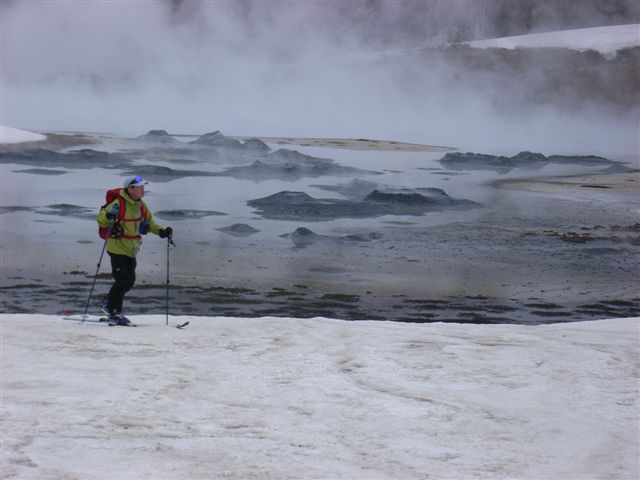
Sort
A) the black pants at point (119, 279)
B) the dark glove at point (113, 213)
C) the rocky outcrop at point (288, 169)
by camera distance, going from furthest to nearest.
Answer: the rocky outcrop at point (288, 169), the black pants at point (119, 279), the dark glove at point (113, 213)

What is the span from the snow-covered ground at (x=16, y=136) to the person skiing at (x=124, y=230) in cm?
1885

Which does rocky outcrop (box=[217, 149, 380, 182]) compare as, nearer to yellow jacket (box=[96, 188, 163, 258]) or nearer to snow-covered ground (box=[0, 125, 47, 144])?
snow-covered ground (box=[0, 125, 47, 144])

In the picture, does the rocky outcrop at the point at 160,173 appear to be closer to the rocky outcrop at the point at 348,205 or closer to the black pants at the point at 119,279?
the rocky outcrop at the point at 348,205

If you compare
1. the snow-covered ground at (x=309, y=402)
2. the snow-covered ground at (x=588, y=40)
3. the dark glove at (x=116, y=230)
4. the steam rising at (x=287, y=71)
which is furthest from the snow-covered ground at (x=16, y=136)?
the snow-covered ground at (x=588, y=40)

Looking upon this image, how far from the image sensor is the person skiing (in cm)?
711

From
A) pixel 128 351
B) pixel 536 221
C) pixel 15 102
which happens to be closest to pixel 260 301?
pixel 128 351

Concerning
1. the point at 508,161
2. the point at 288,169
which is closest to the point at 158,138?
the point at 288,169

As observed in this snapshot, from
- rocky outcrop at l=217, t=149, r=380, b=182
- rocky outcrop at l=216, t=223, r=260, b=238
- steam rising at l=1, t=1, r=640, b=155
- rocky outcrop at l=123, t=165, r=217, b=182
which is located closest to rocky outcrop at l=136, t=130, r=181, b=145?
rocky outcrop at l=217, t=149, r=380, b=182

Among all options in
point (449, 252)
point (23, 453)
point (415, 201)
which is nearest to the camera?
point (23, 453)

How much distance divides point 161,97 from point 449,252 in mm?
28444

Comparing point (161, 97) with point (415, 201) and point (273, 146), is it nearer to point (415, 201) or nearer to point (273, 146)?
point (273, 146)

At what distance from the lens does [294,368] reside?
5.96m

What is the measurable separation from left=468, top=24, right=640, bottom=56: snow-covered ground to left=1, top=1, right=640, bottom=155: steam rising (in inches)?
77.5

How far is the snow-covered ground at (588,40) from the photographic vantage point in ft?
134
